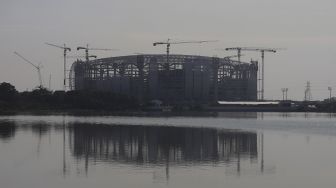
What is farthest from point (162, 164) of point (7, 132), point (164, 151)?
point (7, 132)

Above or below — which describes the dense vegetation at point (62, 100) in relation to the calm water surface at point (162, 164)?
above

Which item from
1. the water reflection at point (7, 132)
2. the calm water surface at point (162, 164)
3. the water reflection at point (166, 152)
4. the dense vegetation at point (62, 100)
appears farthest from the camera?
the dense vegetation at point (62, 100)

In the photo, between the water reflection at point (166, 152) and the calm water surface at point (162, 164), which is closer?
the calm water surface at point (162, 164)

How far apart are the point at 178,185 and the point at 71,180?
386 centimetres

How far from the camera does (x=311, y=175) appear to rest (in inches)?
954

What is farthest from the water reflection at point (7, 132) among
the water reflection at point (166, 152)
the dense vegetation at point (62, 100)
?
the dense vegetation at point (62, 100)

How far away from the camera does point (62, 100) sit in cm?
16188

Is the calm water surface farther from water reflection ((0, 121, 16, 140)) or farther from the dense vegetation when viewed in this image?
the dense vegetation

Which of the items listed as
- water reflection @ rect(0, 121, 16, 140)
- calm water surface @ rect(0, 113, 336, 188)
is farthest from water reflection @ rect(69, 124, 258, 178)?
water reflection @ rect(0, 121, 16, 140)

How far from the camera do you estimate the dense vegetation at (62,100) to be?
150 meters

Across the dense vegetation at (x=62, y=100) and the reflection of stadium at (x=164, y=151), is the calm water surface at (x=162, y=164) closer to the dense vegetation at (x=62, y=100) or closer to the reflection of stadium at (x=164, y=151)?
the reflection of stadium at (x=164, y=151)

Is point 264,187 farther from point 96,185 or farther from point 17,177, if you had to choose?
point 17,177

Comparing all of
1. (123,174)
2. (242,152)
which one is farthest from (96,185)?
(242,152)

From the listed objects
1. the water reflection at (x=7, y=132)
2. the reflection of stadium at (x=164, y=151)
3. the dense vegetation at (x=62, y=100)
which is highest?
the dense vegetation at (x=62, y=100)
